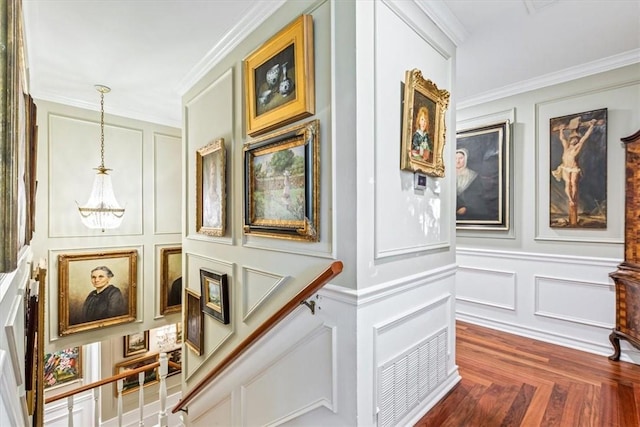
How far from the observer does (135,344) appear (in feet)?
16.1

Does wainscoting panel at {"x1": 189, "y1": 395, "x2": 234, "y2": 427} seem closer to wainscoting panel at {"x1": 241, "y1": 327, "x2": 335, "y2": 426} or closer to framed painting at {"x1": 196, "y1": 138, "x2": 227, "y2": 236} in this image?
wainscoting panel at {"x1": 241, "y1": 327, "x2": 335, "y2": 426}

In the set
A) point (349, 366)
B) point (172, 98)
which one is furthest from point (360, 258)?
point (172, 98)

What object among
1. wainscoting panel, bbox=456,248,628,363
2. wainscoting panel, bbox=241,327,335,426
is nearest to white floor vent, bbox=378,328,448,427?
wainscoting panel, bbox=241,327,335,426

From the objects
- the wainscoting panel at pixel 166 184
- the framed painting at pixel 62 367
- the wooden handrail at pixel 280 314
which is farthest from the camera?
the wainscoting panel at pixel 166 184

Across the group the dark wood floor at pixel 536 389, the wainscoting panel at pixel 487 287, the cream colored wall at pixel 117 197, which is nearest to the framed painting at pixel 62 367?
Answer: the cream colored wall at pixel 117 197

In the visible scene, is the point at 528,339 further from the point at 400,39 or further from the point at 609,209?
the point at 400,39

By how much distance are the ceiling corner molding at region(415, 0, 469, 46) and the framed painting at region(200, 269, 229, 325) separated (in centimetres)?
243

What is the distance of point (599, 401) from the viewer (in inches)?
82.2

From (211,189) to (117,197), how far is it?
82.6 inches

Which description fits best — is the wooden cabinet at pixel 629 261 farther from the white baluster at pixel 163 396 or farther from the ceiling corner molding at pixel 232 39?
the white baluster at pixel 163 396

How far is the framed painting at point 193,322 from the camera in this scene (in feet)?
9.75

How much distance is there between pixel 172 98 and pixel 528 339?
473 cm

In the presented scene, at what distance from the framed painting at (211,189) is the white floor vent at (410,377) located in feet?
5.47

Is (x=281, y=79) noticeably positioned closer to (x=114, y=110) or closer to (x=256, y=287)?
(x=256, y=287)
